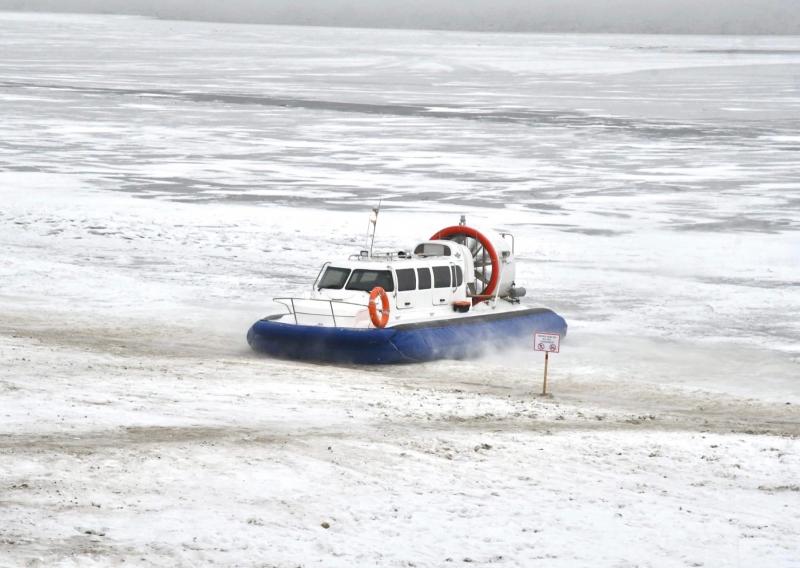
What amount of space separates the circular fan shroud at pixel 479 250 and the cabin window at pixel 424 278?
59.1 inches

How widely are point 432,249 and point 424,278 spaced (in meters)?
1.07

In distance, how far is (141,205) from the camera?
105 feet

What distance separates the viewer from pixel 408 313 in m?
19.7

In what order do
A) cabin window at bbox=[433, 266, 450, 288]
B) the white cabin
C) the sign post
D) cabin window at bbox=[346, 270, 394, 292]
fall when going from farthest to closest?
1. cabin window at bbox=[433, 266, 450, 288]
2. cabin window at bbox=[346, 270, 394, 292]
3. the white cabin
4. the sign post

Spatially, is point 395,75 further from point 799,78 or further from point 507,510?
point 507,510

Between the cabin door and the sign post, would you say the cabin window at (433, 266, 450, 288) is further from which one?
the sign post

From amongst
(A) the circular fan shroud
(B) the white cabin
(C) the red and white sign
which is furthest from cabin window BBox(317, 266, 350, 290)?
(C) the red and white sign

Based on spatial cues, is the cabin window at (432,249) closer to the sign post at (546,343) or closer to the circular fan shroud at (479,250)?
the circular fan shroud at (479,250)

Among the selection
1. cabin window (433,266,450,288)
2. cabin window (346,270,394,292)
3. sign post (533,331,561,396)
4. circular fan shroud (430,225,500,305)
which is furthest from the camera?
circular fan shroud (430,225,500,305)

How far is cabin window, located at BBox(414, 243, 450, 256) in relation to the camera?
20.9m

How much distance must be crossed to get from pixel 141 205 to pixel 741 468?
823 inches

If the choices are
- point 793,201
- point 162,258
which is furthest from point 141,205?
point 793,201

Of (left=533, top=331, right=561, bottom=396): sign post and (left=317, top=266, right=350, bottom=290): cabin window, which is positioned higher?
(left=317, top=266, right=350, bottom=290): cabin window

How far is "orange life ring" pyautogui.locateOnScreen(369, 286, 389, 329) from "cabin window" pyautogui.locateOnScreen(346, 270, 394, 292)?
35 cm
